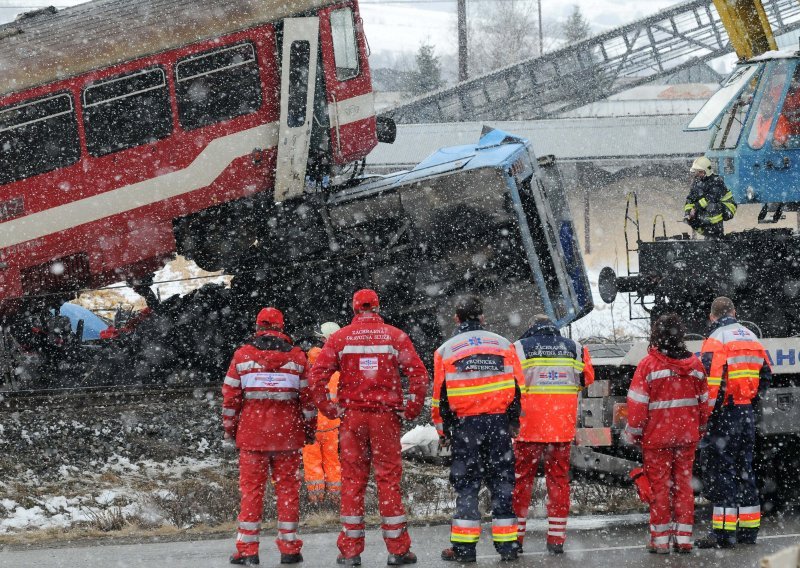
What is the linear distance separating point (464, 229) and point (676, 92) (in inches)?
2319

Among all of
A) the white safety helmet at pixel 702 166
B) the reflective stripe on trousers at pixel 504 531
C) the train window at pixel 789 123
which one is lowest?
the reflective stripe on trousers at pixel 504 531

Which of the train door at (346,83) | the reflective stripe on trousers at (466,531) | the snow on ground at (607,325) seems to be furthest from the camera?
the snow on ground at (607,325)

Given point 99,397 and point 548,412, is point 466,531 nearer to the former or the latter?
point 548,412

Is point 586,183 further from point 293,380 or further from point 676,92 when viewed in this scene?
point 676,92

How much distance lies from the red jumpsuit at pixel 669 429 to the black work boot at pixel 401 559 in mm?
1620

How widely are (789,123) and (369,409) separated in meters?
4.45

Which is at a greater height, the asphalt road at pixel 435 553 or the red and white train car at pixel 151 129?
the red and white train car at pixel 151 129

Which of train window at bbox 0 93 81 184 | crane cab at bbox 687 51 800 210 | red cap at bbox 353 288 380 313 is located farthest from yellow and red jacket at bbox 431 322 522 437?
train window at bbox 0 93 81 184

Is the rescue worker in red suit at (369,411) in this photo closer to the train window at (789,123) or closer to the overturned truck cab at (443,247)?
the train window at (789,123)

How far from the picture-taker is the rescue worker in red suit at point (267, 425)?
23.8ft

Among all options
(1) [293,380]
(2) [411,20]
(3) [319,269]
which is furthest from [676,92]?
(2) [411,20]

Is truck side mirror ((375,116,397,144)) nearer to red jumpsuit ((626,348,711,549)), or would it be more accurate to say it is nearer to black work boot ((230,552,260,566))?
red jumpsuit ((626,348,711,549))

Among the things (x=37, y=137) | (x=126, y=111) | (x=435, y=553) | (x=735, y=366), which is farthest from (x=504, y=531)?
(x=37, y=137)

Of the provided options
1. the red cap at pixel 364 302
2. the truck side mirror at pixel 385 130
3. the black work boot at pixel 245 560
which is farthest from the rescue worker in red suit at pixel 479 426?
the truck side mirror at pixel 385 130
